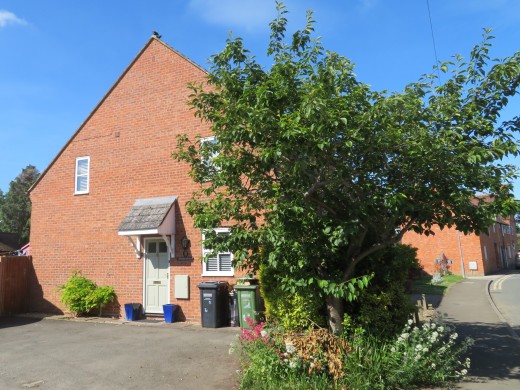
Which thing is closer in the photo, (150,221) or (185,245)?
(150,221)

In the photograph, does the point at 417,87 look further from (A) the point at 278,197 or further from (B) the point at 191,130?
(B) the point at 191,130

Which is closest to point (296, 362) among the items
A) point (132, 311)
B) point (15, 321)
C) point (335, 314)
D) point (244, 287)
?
point (335, 314)

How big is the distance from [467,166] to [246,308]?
6.56 m

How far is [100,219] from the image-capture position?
13773 millimetres

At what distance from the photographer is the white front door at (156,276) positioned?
12.5 meters

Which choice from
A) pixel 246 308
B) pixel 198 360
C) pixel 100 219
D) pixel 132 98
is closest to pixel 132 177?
pixel 100 219

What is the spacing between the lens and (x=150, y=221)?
1188cm

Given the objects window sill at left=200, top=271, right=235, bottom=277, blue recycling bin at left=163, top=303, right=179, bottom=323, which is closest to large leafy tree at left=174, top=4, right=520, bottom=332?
window sill at left=200, top=271, right=235, bottom=277

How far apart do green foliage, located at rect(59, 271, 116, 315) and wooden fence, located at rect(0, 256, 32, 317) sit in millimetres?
2555

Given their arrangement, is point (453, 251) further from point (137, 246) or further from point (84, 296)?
point (84, 296)

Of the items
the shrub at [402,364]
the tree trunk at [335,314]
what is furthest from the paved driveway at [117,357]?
the shrub at [402,364]

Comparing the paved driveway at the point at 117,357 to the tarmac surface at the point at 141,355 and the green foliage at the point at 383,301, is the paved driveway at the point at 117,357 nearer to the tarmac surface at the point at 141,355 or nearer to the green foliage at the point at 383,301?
the tarmac surface at the point at 141,355

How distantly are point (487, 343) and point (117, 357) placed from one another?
7.54m

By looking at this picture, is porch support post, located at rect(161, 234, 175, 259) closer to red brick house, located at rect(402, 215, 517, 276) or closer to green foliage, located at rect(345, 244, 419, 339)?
green foliage, located at rect(345, 244, 419, 339)
